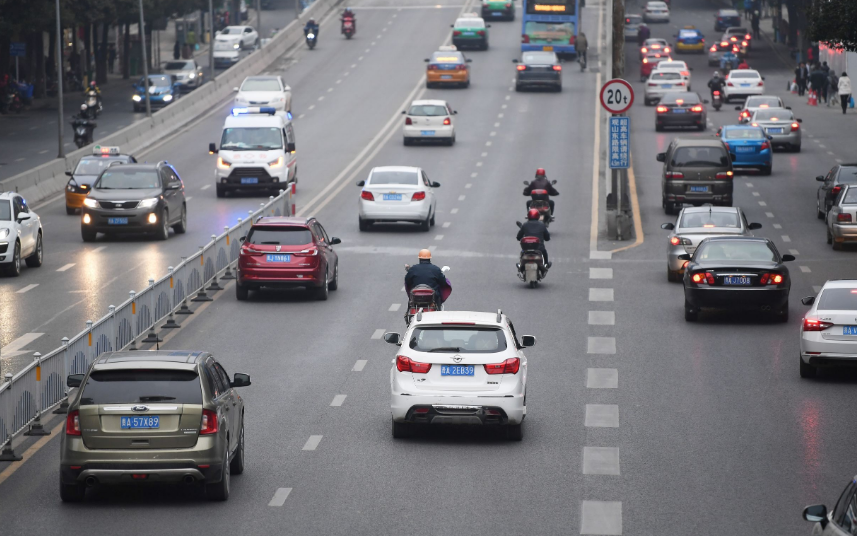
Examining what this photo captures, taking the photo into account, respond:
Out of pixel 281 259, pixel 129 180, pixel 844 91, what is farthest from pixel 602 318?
pixel 844 91

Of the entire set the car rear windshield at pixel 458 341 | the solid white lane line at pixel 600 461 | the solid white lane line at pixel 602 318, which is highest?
the car rear windshield at pixel 458 341

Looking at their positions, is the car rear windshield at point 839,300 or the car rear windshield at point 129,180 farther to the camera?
the car rear windshield at point 129,180

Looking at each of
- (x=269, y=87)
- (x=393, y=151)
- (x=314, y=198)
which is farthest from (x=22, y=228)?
(x=269, y=87)

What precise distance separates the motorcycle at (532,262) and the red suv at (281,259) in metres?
3.93

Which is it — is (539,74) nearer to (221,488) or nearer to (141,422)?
(221,488)

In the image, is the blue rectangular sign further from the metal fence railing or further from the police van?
the police van

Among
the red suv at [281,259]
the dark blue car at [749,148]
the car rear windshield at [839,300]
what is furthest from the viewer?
the dark blue car at [749,148]

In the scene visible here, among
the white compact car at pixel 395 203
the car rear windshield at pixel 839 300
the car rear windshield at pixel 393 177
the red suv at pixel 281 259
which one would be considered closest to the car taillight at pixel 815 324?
the car rear windshield at pixel 839 300

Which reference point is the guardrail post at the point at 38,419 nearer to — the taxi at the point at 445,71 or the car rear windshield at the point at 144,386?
the car rear windshield at the point at 144,386

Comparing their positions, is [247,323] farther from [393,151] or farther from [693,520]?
[393,151]

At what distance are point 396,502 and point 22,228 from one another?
17632 mm

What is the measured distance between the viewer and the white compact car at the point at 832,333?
18.7 meters

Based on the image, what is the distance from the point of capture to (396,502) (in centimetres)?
1338

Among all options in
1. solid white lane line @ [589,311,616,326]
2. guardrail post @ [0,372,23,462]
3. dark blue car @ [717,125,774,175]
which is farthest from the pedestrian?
guardrail post @ [0,372,23,462]
